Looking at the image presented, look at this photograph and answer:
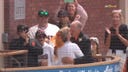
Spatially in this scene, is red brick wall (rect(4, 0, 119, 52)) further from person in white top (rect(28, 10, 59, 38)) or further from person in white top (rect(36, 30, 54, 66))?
person in white top (rect(36, 30, 54, 66))

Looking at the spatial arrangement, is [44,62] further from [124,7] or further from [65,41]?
[124,7]

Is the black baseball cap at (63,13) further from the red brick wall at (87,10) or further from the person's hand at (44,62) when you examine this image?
the red brick wall at (87,10)

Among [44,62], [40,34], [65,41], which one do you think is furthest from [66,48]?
[40,34]

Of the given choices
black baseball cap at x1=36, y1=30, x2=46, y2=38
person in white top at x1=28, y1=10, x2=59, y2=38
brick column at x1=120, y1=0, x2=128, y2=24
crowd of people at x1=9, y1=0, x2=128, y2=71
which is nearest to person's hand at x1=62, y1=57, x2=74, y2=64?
crowd of people at x1=9, y1=0, x2=128, y2=71

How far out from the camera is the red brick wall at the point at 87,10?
28.1 feet

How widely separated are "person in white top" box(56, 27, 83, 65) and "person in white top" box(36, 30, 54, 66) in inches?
5.1

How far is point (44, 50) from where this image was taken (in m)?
6.45

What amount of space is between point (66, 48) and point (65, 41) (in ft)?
0.29

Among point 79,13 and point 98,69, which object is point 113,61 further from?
point 79,13

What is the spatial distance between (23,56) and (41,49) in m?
0.30

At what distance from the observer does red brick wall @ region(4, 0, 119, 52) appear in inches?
337

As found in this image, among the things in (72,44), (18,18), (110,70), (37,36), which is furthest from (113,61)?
(18,18)

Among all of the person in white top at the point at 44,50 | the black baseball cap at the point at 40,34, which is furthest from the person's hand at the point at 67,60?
the black baseball cap at the point at 40,34

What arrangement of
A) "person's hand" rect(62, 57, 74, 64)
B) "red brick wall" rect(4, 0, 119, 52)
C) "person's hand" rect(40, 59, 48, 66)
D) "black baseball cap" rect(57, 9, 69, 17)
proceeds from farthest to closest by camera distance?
"red brick wall" rect(4, 0, 119, 52)
"black baseball cap" rect(57, 9, 69, 17)
"person's hand" rect(40, 59, 48, 66)
"person's hand" rect(62, 57, 74, 64)
